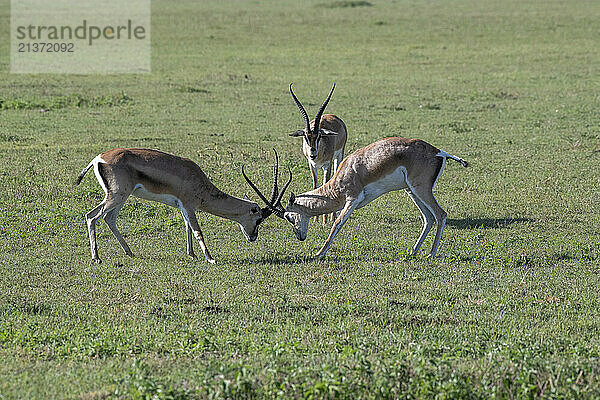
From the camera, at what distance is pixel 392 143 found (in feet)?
29.6

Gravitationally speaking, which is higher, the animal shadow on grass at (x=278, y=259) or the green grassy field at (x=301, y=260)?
the green grassy field at (x=301, y=260)

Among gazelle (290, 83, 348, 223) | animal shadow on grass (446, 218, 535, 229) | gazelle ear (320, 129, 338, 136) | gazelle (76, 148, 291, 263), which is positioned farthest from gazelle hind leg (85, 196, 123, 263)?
animal shadow on grass (446, 218, 535, 229)

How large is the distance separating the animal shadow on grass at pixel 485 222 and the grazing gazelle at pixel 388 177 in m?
1.21

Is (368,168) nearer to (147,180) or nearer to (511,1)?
(147,180)

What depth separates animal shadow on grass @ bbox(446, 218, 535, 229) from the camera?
33.6 feet

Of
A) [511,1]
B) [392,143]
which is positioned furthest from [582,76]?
[511,1]

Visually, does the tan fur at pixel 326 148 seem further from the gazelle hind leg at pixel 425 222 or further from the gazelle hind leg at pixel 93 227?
the gazelle hind leg at pixel 93 227

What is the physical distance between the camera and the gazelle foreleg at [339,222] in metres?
8.77

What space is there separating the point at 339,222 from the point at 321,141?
7.91ft

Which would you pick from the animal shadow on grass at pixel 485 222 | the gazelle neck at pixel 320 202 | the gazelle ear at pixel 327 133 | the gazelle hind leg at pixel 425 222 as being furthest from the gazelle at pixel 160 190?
the animal shadow on grass at pixel 485 222

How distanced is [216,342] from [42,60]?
22.9 m

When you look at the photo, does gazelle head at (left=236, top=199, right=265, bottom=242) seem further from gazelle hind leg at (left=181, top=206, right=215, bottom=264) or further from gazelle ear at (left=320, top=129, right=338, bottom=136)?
gazelle ear at (left=320, top=129, right=338, bottom=136)

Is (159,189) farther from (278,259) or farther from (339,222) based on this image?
(339,222)

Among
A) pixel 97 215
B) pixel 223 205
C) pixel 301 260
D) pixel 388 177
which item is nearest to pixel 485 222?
pixel 388 177
